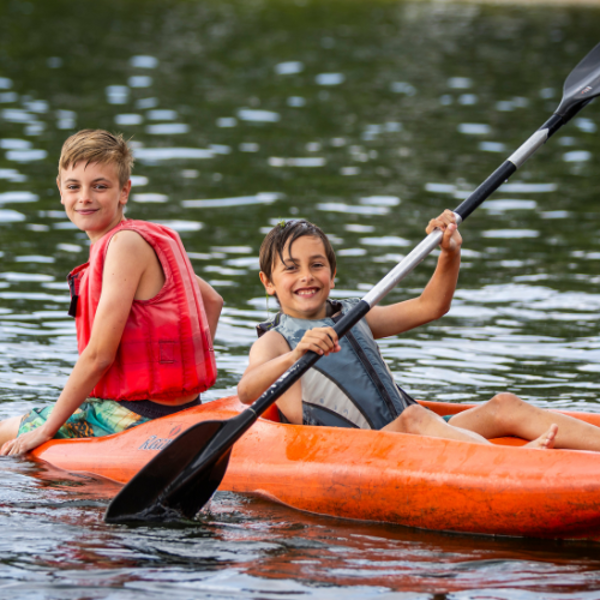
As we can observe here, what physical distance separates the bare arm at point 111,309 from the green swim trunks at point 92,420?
23 cm

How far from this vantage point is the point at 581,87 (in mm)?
4254

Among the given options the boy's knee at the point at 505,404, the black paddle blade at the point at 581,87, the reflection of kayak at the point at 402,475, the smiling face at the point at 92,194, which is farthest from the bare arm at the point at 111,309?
the black paddle blade at the point at 581,87

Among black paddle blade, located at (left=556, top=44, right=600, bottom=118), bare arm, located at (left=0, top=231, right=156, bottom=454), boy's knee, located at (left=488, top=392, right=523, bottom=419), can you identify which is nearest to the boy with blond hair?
bare arm, located at (left=0, top=231, right=156, bottom=454)

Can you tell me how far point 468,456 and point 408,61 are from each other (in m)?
16.4

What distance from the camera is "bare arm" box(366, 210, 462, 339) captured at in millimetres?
3834

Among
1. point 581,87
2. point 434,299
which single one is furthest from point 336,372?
point 581,87

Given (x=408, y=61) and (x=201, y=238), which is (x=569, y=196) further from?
(x=408, y=61)

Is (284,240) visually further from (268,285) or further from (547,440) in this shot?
(547,440)

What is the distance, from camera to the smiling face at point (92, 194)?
4066 millimetres

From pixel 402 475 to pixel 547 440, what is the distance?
50 centimetres

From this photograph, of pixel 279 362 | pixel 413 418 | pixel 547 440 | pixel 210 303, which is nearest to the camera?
pixel 547 440

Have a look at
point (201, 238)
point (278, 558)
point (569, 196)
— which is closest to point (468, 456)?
point (278, 558)

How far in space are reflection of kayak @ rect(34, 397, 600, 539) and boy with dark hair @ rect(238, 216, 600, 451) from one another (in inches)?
4.7

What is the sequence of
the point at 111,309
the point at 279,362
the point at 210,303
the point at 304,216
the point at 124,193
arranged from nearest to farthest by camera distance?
the point at 279,362
the point at 111,309
the point at 124,193
the point at 210,303
the point at 304,216
